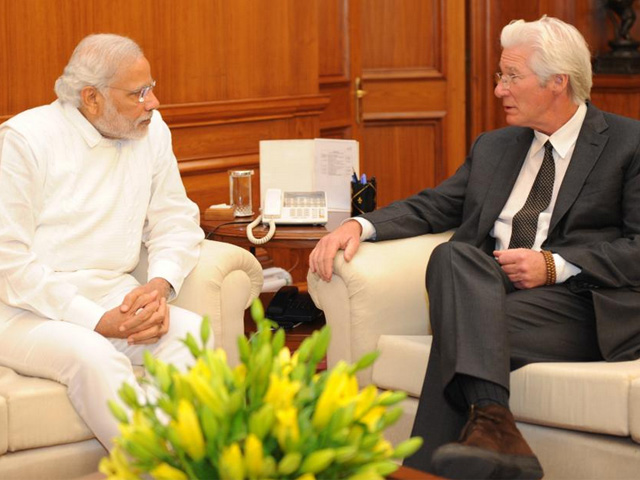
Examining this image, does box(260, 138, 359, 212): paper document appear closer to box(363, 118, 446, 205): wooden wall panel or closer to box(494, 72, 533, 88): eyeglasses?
box(494, 72, 533, 88): eyeglasses

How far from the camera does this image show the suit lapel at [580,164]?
121 inches

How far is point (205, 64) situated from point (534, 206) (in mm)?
2130

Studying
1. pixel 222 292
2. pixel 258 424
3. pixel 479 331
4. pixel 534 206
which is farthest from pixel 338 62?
pixel 258 424

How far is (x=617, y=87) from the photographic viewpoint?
6.82 m

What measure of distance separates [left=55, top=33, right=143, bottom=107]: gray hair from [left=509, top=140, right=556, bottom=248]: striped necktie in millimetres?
1225

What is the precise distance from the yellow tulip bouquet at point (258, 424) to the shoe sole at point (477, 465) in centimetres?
66

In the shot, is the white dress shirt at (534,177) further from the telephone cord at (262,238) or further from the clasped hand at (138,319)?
the clasped hand at (138,319)

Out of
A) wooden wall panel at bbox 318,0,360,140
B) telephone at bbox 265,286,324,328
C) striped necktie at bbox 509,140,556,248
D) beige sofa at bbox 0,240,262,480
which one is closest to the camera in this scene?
→ beige sofa at bbox 0,240,262,480

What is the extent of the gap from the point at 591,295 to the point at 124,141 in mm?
1430

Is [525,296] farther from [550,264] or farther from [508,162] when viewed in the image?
[508,162]

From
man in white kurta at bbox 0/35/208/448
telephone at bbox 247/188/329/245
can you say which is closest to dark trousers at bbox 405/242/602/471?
man in white kurta at bbox 0/35/208/448

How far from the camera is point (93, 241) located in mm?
3039

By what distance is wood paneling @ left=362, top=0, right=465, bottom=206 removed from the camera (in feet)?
21.5

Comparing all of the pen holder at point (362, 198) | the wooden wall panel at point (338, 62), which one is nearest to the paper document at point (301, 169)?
the pen holder at point (362, 198)
